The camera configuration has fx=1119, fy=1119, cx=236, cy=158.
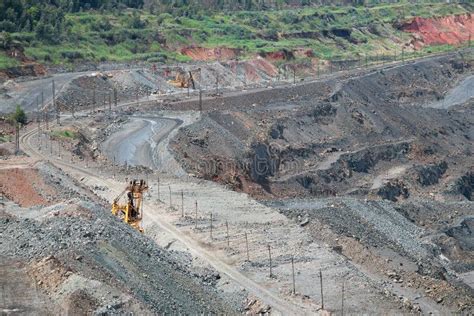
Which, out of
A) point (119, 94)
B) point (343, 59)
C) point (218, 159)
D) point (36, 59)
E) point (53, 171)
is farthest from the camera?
point (343, 59)

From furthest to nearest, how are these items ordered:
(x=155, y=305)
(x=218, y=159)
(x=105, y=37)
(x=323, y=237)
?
1. (x=105, y=37)
2. (x=218, y=159)
3. (x=323, y=237)
4. (x=155, y=305)

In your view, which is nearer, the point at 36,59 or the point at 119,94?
the point at 119,94

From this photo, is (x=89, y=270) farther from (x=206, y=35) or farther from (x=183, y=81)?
(x=206, y=35)

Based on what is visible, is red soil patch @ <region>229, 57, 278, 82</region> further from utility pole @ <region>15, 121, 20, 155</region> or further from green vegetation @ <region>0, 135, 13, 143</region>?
green vegetation @ <region>0, 135, 13, 143</region>

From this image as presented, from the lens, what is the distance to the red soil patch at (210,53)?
146000mm

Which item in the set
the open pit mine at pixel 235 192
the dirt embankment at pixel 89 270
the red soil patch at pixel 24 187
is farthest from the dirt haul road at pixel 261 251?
the red soil patch at pixel 24 187

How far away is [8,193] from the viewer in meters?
56.7

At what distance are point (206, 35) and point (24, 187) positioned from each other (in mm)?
99809

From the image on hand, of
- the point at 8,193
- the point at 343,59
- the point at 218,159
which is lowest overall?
the point at 343,59

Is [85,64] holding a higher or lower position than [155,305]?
lower

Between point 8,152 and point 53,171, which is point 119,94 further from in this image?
point 53,171

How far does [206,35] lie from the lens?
15625cm

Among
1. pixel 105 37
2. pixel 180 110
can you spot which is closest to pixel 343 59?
pixel 105 37

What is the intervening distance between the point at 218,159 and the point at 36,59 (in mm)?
44991
